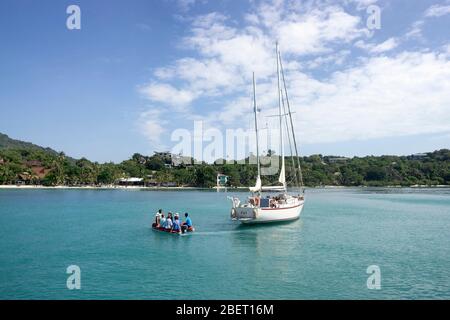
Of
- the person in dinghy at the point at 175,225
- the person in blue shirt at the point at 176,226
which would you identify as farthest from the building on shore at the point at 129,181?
the person in blue shirt at the point at 176,226

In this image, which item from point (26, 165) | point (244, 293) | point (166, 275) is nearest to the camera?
point (244, 293)

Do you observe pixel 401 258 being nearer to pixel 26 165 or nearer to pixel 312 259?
pixel 312 259

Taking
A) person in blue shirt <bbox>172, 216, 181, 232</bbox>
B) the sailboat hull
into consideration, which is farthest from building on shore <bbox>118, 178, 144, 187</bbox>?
person in blue shirt <bbox>172, 216, 181, 232</bbox>

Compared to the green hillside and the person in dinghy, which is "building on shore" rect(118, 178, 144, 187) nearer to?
the green hillside

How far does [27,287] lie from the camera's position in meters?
Answer: 17.2

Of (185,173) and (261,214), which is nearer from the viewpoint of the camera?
(261,214)

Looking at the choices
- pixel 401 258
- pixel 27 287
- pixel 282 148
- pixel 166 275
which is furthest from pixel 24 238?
pixel 401 258

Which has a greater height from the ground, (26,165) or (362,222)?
(26,165)

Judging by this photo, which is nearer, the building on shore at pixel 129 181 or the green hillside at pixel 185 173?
the green hillside at pixel 185 173

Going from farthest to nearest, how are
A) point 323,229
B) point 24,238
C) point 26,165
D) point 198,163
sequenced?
point 198,163
point 26,165
point 323,229
point 24,238

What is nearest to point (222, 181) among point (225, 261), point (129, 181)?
point (129, 181)

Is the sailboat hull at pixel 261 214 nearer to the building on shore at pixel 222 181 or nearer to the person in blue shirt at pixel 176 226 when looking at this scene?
the person in blue shirt at pixel 176 226

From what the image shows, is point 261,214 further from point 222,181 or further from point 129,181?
point 129,181
